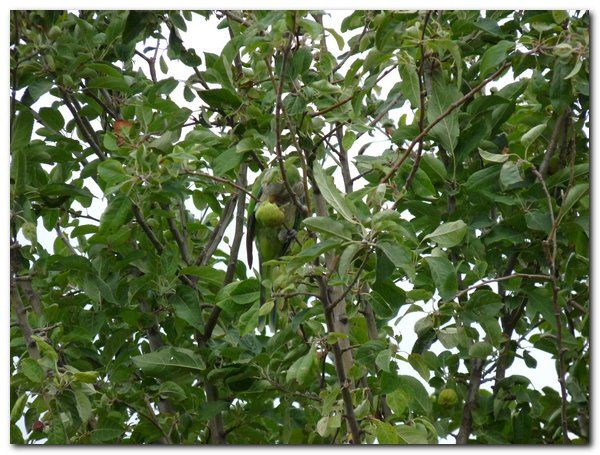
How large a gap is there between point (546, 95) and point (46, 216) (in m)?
1.89

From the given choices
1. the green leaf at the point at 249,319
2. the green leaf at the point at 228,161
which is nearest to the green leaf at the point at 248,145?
the green leaf at the point at 228,161

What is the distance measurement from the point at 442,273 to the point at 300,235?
0.79m

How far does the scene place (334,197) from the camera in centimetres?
220

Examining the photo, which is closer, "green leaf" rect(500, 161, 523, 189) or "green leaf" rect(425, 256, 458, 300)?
"green leaf" rect(425, 256, 458, 300)

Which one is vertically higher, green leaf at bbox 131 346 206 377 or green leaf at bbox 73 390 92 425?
green leaf at bbox 131 346 206 377

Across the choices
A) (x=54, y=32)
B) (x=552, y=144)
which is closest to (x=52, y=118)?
(x=54, y=32)

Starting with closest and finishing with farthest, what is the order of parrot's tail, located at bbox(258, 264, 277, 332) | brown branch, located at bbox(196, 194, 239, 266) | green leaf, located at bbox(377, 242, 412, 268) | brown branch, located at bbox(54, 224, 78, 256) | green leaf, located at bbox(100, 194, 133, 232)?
1. green leaf, located at bbox(377, 242, 412, 268)
2. parrot's tail, located at bbox(258, 264, 277, 332)
3. green leaf, located at bbox(100, 194, 133, 232)
4. brown branch, located at bbox(196, 194, 239, 266)
5. brown branch, located at bbox(54, 224, 78, 256)

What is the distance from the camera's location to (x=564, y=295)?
2.89 metres

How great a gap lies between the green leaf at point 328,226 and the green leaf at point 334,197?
39mm

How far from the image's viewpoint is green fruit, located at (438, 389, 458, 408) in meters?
2.95

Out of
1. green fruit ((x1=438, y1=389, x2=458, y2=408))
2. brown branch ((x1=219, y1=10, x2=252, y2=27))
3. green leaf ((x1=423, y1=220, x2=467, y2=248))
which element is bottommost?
green fruit ((x1=438, y1=389, x2=458, y2=408))

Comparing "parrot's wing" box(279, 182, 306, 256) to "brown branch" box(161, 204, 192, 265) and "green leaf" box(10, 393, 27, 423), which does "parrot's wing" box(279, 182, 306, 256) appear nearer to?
"brown branch" box(161, 204, 192, 265)

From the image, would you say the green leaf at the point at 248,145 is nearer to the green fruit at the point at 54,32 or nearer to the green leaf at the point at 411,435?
the green fruit at the point at 54,32

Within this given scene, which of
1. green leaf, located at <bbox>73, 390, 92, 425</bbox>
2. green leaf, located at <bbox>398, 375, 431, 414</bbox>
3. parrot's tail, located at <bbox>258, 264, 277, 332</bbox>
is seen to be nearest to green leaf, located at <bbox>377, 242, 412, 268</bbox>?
parrot's tail, located at <bbox>258, 264, 277, 332</bbox>
